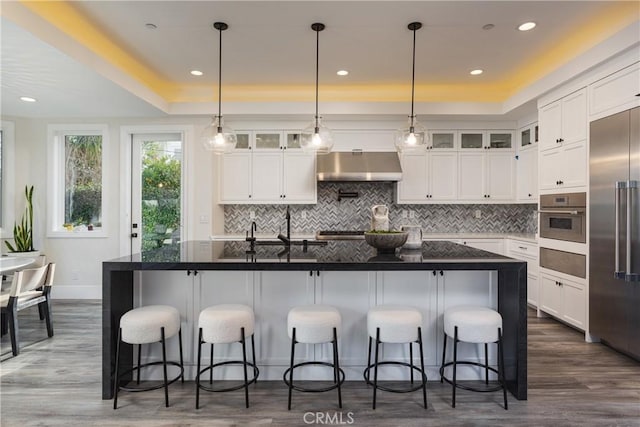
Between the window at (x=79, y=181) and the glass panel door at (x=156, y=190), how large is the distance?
1.46 feet

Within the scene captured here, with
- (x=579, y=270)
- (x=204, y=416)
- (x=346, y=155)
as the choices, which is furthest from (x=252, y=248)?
(x=579, y=270)

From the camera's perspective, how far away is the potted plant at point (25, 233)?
15.1 feet

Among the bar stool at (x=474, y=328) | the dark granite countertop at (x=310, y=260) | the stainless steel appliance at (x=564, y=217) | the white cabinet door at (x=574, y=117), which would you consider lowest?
the bar stool at (x=474, y=328)

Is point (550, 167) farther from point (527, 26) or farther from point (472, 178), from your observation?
point (527, 26)

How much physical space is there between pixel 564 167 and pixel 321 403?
3362 mm

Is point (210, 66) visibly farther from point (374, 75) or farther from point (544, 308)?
point (544, 308)

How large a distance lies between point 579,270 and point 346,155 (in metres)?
2.99

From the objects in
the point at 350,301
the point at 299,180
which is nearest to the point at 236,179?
the point at 299,180

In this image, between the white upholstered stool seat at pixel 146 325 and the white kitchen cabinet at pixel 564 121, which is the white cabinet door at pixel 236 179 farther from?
the white kitchen cabinet at pixel 564 121

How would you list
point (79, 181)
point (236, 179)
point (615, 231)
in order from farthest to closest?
point (236, 179) < point (79, 181) < point (615, 231)

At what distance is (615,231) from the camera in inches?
118

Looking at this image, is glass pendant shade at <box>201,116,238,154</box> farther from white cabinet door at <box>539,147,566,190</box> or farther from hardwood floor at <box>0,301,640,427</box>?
white cabinet door at <box>539,147,566,190</box>

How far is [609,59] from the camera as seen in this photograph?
121 inches

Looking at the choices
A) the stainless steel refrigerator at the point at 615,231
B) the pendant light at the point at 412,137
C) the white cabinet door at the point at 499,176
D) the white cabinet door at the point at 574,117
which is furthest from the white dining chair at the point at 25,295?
the white cabinet door at the point at 499,176
